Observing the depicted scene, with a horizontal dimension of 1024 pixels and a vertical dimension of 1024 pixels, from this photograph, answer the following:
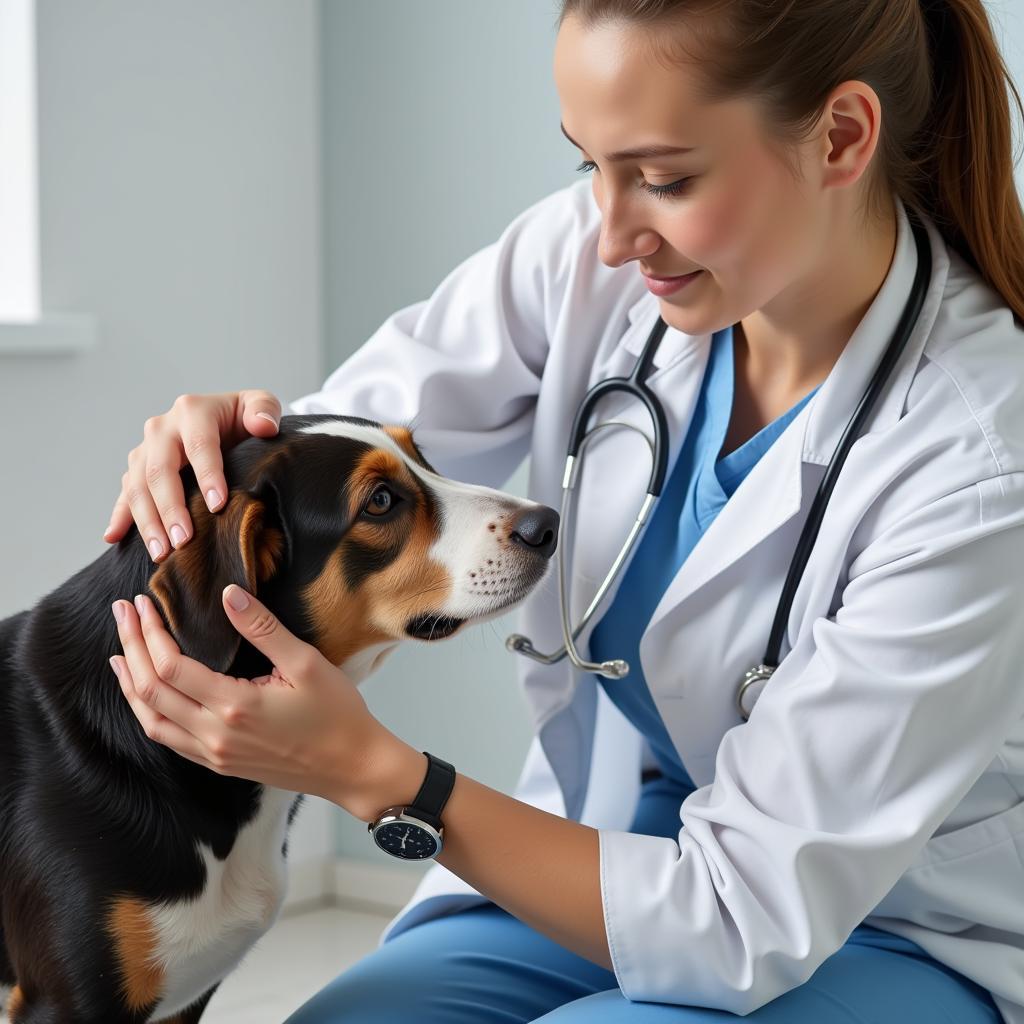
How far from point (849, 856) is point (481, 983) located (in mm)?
469

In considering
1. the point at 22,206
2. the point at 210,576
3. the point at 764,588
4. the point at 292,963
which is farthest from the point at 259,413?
the point at 292,963

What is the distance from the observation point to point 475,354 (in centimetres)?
167

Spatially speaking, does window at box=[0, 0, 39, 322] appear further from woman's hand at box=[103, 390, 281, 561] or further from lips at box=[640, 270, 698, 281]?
lips at box=[640, 270, 698, 281]

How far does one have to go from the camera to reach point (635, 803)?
1648mm

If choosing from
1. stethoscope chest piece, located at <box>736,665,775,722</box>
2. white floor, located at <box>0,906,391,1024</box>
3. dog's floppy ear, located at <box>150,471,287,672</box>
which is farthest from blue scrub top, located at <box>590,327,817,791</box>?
white floor, located at <box>0,906,391,1024</box>

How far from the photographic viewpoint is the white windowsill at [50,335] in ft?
7.25

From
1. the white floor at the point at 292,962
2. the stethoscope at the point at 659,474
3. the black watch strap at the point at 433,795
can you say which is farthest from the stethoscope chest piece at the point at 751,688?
the white floor at the point at 292,962

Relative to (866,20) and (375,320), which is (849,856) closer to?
(866,20)

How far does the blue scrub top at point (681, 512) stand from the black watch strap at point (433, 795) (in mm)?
362

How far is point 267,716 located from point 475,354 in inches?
25.4

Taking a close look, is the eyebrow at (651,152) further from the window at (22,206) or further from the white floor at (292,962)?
the white floor at (292,962)

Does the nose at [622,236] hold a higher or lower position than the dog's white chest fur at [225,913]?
higher

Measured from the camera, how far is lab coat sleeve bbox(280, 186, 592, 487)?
1639 millimetres

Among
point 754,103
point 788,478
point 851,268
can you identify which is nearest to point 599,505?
point 788,478
